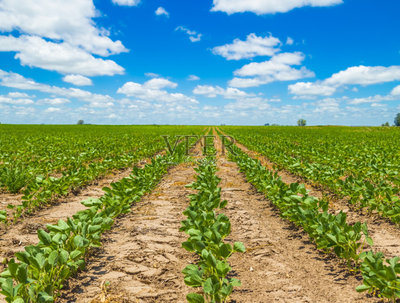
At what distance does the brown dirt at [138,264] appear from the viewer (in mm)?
2730

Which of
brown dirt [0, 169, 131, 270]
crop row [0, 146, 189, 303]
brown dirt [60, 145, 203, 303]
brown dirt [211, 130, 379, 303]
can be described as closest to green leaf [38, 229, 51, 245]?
crop row [0, 146, 189, 303]

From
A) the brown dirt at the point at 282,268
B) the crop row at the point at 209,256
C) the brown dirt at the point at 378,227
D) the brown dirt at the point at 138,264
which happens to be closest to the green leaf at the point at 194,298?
the crop row at the point at 209,256

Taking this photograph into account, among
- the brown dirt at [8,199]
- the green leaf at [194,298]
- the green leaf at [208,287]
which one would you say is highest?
the green leaf at [208,287]

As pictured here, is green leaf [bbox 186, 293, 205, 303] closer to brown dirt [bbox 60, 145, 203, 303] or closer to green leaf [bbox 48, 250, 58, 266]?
brown dirt [bbox 60, 145, 203, 303]

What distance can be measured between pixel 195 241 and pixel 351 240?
6.08 ft

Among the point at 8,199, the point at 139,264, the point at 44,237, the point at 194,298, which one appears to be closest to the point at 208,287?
the point at 194,298

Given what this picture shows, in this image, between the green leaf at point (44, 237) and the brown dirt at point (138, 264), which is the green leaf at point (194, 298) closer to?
the brown dirt at point (138, 264)

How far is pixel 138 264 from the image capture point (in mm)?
3336

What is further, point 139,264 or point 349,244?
point 139,264

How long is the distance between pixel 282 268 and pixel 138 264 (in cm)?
178

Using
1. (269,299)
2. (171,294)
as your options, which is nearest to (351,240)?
(269,299)

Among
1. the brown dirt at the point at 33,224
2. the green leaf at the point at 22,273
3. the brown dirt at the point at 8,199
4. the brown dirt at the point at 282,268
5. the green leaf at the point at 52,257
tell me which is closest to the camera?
the green leaf at the point at 22,273

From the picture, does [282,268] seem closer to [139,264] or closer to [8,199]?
[139,264]

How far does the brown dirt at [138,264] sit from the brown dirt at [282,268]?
73 cm
